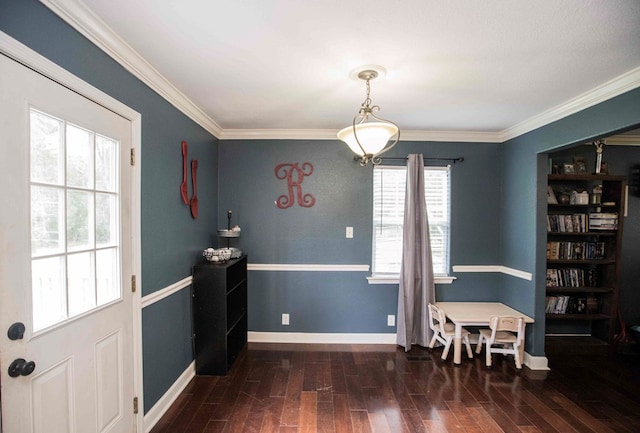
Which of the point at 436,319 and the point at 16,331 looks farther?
the point at 436,319

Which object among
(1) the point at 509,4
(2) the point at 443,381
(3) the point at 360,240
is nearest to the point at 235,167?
(3) the point at 360,240

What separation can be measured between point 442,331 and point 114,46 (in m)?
3.62

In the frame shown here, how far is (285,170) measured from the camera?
3467 millimetres

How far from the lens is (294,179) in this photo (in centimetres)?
347

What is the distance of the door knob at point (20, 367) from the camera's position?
1133mm

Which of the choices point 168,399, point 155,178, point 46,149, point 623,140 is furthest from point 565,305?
point 46,149

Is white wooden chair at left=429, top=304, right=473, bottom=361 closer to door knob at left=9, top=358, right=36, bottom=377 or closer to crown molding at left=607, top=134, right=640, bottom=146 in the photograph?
crown molding at left=607, top=134, right=640, bottom=146

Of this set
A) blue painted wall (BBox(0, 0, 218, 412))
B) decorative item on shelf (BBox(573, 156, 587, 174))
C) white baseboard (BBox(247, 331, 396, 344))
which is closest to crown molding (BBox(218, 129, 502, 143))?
blue painted wall (BBox(0, 0, 218, 412))

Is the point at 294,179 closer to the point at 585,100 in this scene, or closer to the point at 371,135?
the point at 371,135

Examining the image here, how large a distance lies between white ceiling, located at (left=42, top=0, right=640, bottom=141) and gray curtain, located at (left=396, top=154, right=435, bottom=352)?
2.96ft

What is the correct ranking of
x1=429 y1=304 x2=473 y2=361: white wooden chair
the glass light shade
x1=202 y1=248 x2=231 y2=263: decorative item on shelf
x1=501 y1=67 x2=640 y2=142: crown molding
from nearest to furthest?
the glass light shade
x1=501 y1=67 x2=640 y2=142: crown molding
x1=202 y1=248 x2=231 y2=263: decorative item on shelf
x1=429 y1=304 x2=473 y2=361: white wooden chair

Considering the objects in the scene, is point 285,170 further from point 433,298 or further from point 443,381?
point 443,381

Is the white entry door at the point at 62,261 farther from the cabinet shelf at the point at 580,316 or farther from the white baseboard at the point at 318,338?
the cabinet shelf at the point at 580,316

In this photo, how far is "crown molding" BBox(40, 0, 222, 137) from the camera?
1341 mm
